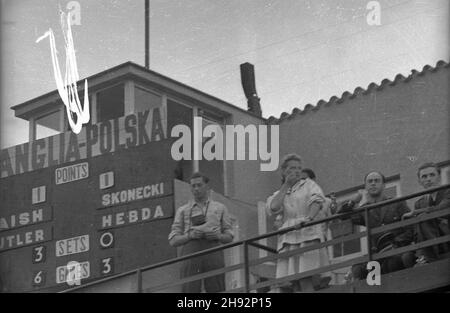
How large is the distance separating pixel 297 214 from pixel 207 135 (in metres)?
1.31

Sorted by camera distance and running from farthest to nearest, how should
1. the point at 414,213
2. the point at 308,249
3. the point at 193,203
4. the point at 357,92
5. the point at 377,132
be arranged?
the point at 357,92, the point at 377,132, the point at 193,203, the point at 308,249, the point at 414,213

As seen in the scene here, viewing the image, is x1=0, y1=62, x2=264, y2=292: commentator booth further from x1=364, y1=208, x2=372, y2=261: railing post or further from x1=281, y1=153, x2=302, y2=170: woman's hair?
x1=364, y1=208, x2=372, y2=261: railing post

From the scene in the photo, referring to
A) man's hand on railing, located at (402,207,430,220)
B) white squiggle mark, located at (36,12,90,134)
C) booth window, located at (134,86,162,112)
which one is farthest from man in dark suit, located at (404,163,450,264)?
white squiggle mark, located at (36,12,90,134)

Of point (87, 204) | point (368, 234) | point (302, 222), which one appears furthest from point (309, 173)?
point (87, 204)

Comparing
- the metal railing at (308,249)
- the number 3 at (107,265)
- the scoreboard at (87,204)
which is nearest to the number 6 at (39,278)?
the scoreboard at (87,204)

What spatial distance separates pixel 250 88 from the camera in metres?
9.03

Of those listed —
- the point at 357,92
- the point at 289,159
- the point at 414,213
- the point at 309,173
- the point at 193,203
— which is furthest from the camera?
the point at 357,92

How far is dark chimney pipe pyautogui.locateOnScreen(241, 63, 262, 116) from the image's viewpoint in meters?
8.90

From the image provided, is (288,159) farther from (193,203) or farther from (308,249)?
(193,203)

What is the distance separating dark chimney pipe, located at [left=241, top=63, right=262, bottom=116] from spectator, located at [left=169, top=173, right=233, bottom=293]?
869 mm

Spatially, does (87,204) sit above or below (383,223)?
above

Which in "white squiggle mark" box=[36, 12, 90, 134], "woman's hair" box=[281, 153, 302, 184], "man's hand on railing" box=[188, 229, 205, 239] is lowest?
"man's hand on railing" box=[188, 229, 205, 239]

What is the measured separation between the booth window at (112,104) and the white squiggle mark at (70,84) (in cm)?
11

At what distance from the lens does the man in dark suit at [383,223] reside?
287 inches
